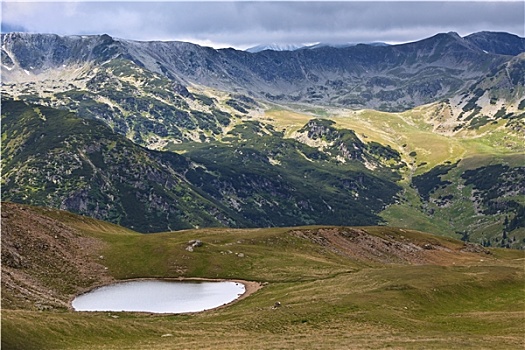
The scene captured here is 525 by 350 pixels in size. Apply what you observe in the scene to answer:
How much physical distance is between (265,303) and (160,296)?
3144 cm

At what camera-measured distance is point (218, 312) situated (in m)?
122

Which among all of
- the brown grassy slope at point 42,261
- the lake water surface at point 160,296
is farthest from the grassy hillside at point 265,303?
the lake water surface at point 160,296

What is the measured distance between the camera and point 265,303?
12756 cm

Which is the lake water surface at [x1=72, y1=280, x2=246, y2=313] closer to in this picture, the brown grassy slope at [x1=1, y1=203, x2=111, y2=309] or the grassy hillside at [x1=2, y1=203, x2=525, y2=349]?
the grassy hillside at [x1=2, y1=203, x2=525, y2=349]

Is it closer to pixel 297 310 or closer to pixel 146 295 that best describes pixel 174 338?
pixel 297 310

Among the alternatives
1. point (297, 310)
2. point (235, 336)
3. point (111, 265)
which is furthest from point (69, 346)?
point (111, 265)

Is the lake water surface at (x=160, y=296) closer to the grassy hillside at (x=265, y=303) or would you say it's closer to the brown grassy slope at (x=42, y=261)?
the grassy hillside at (x=265, y=303)

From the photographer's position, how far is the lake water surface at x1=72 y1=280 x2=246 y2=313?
130000 millimetres

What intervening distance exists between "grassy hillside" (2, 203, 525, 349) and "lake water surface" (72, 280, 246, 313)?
5691 mm

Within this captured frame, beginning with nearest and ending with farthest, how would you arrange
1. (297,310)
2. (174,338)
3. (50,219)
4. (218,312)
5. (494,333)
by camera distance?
(174,338) < (494,333) < (297,310) < (218,312) < (50,219)

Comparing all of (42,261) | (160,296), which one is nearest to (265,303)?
(160,296)

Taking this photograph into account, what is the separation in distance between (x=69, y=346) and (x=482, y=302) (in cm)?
9396

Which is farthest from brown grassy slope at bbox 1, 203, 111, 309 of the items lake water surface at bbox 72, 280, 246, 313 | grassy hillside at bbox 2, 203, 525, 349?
lake water surface at bbox 72, 280, 246, 313

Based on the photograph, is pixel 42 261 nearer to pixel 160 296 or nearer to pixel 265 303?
pixel 160 296
